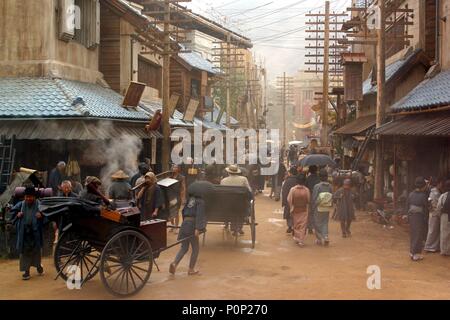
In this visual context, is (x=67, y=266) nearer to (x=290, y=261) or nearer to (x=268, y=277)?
(x=268, y=277)

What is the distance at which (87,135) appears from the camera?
43.8 ft

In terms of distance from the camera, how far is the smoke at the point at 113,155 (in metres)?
15.1

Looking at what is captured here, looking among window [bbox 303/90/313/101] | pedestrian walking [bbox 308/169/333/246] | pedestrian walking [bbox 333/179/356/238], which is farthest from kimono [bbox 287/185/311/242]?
window [bbox 303/90/313/101]

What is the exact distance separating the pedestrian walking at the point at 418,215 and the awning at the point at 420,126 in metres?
1.56

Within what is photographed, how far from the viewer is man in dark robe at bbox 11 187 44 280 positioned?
8.70 m

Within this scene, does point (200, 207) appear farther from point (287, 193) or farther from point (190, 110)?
point (190, 110)

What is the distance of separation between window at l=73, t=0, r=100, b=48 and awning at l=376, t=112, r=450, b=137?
11237 millimetres

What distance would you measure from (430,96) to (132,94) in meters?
10.2

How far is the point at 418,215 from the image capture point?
427 inches

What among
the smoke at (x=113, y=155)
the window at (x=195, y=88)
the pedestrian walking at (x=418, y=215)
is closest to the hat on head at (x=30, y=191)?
the smoke at (x=113, y=155)

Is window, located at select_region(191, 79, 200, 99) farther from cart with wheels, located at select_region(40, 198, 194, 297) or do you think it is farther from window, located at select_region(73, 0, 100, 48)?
cart with wheels, located at select_region(40, 198, 194, 297)

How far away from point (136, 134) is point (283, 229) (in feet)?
19.6

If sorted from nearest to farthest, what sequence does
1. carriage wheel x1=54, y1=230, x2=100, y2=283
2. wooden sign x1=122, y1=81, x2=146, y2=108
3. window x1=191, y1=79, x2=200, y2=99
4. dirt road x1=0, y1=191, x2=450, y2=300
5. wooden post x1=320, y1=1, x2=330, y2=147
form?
dirt road x1=0, y1=191, x2=450, y2=300
carriage wheel x1=54, y1=230, x2=100, y2=283
wooden sign x1=122, y1=81, x2=146, y2=108
wooden post x1=320, y1=1, x2=330, y2=147
window x1=191, y1=79, x2=200, y2=99

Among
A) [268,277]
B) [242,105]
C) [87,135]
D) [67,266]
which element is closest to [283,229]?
[268,277]
